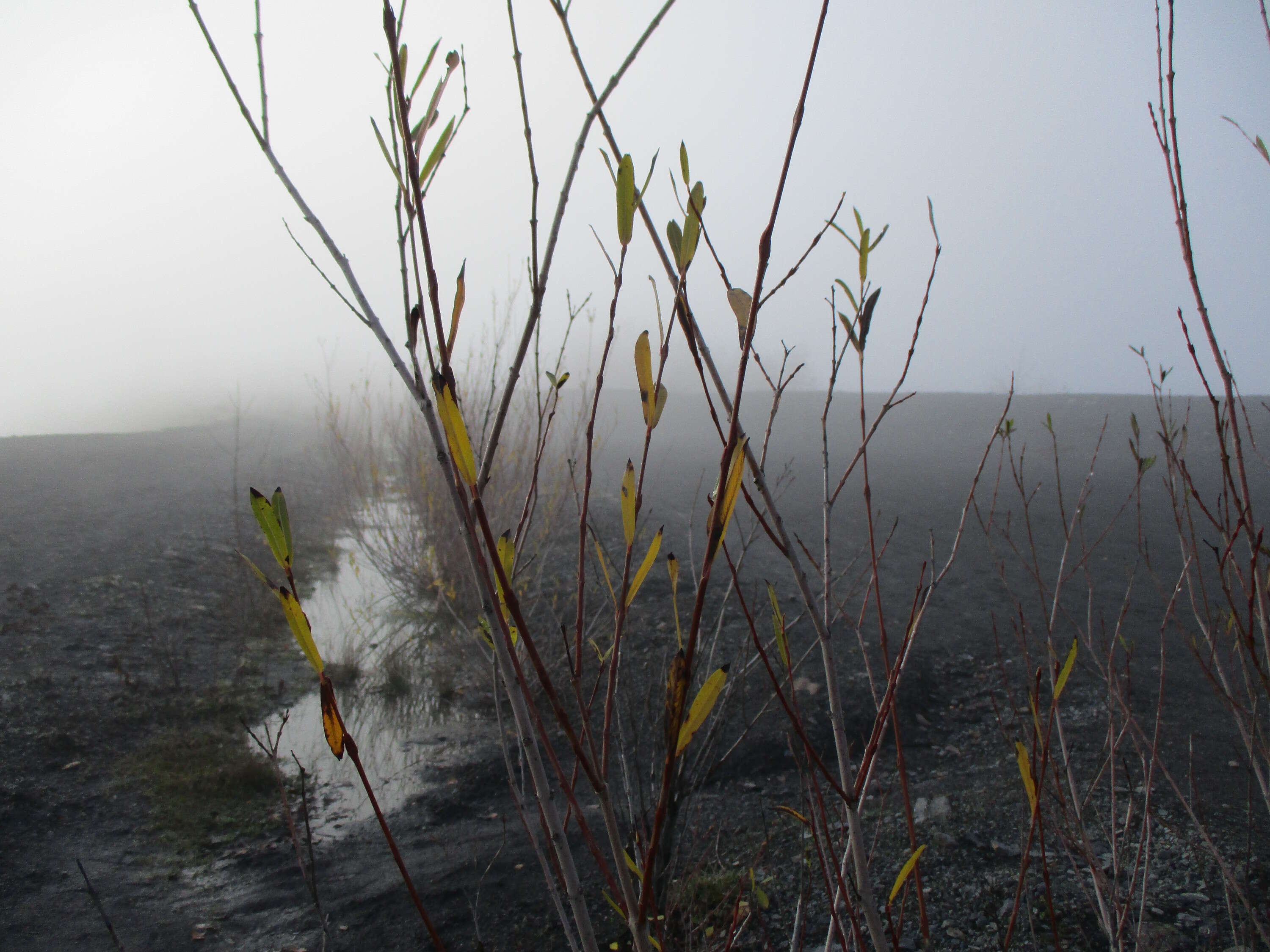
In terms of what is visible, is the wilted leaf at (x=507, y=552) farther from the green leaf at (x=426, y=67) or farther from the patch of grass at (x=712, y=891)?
the patch of grass at (x=712, y=891)

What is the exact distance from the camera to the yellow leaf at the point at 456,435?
375mm

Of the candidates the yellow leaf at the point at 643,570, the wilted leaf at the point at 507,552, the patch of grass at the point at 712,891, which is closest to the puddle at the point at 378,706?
the patch of grass at the point at 712,891

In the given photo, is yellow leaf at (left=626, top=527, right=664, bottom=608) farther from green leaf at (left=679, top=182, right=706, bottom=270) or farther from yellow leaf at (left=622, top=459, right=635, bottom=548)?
green leaf at (left=679, top=182, right=706, bottom=270)

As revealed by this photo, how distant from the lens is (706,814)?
236 centimetres

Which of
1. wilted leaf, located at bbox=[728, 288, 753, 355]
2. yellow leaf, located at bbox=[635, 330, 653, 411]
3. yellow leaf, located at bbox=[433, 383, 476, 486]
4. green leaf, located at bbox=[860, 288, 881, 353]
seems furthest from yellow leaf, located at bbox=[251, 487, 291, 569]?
green leaf, located at bbox=[860, 288, 881, 353]

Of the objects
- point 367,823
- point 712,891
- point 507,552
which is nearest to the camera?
point 507,552

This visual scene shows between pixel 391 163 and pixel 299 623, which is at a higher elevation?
pixel 391 163

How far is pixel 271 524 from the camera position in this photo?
1.38 ft

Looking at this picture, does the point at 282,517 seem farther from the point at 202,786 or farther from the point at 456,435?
the point at 202,786

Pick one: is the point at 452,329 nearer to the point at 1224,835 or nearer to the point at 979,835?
the point at 979,835

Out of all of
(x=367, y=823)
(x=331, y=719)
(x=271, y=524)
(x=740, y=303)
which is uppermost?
(x=740, y=303)

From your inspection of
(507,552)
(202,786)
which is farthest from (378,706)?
(507,552)

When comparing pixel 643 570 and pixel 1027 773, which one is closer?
pixel 643 570

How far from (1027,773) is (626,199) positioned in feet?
2.02
